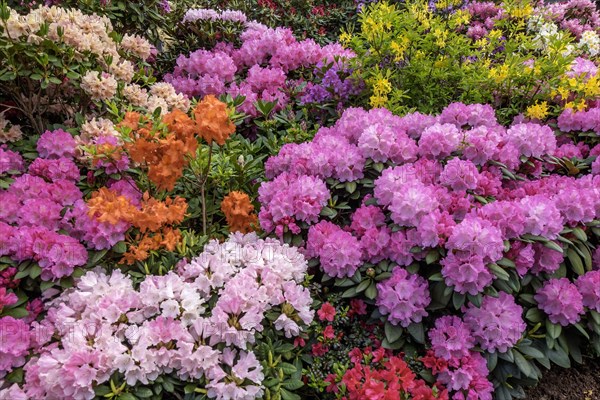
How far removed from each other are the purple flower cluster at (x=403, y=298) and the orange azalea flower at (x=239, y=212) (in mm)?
744

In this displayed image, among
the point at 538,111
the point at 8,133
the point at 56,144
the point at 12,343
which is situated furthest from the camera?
the point at 538,111

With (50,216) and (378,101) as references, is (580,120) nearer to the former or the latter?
(378,101)

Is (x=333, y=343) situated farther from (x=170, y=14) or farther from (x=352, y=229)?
(x=170, y=14)

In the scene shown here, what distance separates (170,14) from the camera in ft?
13.0

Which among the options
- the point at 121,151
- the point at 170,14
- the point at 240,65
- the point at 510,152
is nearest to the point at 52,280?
the point at 121,151

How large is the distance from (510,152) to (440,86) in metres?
0.97

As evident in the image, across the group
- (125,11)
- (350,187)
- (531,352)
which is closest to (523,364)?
(531,352)

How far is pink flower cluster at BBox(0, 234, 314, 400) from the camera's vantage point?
157cm

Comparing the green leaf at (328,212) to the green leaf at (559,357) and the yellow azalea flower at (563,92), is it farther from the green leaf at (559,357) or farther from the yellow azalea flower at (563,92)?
the yellow azalea flower at (563,92)

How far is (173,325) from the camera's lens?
167 cm

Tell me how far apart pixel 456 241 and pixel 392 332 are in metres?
0.47

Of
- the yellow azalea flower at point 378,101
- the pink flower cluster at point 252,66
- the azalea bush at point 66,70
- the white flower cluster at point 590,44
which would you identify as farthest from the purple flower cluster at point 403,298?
the white flower cluster at point 590,44

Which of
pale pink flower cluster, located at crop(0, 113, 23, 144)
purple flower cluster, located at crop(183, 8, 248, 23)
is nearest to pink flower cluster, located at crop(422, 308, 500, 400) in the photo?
pale pink flower cluster, located at crop(0, 113, 23, 144)

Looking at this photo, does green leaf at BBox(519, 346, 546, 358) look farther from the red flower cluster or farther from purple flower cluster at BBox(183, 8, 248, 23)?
purple flower cluster at BBox(183, 8, 248, 23)
